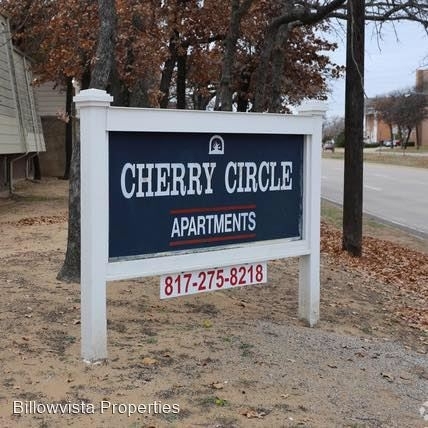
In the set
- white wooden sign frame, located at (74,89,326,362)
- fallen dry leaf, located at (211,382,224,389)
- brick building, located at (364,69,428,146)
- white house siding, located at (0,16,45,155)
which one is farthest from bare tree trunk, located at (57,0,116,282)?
brick building, located at (364,69,428,146)

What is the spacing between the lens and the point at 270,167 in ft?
17.2

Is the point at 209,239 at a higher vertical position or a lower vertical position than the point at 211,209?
lower

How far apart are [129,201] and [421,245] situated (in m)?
10.3

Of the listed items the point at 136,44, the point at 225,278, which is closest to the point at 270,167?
the point at 225,278

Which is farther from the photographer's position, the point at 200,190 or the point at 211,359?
the point at 200,190

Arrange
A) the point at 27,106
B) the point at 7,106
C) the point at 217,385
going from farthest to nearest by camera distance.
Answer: the point at 27,106 < the point at 7,106 < the point at 217,385

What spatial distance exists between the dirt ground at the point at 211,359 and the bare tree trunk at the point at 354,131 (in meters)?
3.32

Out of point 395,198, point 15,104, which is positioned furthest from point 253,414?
point 395,198

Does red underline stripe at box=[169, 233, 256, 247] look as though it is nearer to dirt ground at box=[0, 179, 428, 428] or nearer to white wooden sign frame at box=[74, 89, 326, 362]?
white wooden sign frame at box=[74, 89, 326, 362]

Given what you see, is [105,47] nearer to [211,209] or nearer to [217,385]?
[211,209]

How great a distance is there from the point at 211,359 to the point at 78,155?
9.39 feet

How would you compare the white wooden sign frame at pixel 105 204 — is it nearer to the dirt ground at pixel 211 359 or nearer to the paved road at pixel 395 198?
the dirt ground at pixel 211 359

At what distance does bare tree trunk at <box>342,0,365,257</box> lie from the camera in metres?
10.6

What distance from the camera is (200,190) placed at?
187 inches
